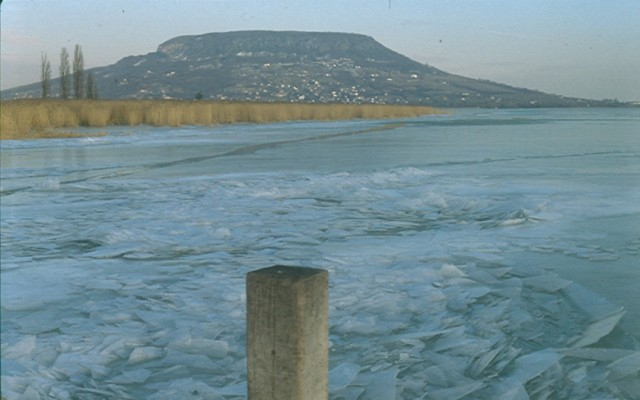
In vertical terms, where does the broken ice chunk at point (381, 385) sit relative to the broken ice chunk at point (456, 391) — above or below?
above

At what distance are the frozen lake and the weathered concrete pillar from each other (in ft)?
3.15

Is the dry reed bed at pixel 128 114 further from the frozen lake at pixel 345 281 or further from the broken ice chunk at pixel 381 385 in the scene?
the broken ice chunk at pixel 381 385

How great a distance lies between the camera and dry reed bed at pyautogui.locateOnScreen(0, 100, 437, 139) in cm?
2095

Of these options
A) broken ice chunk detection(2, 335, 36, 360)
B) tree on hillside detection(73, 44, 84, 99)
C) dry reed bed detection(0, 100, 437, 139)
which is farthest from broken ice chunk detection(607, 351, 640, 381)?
tree on hillside detection(73, 44, 84, 99)

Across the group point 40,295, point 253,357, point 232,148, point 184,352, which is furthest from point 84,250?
point 232,148

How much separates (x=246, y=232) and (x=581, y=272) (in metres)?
2.67

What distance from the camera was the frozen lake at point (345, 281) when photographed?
3.07m

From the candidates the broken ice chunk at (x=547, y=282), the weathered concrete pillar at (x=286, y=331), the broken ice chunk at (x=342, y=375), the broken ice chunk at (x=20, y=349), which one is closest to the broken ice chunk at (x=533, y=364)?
the broken ice chunk at (x=342, y=375)

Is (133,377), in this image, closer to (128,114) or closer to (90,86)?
(128,114)

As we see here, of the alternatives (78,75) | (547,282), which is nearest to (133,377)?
(547,282)

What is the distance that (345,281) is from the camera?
4527mm

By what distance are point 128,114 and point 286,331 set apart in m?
27.9

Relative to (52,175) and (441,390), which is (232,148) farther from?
(441,390)

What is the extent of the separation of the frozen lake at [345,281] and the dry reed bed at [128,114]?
465 inches
